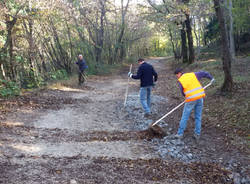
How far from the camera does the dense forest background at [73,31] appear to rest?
11.2 meters

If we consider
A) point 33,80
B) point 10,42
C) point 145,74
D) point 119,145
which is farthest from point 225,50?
point 33,80

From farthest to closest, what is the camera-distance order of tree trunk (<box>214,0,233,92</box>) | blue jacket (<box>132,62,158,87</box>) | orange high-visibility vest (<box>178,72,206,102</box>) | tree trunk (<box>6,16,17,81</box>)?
tree trunk (<box>6,16,17,81</box>), tree trunk (<box>214,0,233,92</box>), blue jacket (<box>132,62,158,87</box>), orange high-visibility vest (<box>178,72,206,102</box>)

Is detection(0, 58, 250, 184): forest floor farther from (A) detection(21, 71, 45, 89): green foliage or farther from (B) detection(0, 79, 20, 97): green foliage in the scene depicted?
(A) detection(21, 71, 45, 89): green foliage

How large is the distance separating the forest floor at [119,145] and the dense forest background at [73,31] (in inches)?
93.6

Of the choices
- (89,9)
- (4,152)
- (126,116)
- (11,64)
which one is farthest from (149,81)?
(89,9)

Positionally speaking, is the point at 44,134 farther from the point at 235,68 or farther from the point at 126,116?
the point at 235,68

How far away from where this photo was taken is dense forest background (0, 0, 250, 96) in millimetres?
11156

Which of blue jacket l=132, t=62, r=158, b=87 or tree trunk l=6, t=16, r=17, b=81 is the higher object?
tree trunk l=6, t=16, r=17, b=81

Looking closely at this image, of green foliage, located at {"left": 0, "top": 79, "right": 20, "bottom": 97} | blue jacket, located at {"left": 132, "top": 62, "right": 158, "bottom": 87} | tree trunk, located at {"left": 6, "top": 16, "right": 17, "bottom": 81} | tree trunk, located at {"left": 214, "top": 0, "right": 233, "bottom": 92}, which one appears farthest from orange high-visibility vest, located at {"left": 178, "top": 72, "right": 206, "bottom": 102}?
tree trunk, located at {"left": 6, "top": 16, "right": 17, "bottom": 81}

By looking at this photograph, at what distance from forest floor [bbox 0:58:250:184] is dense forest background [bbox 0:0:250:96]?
238 cm

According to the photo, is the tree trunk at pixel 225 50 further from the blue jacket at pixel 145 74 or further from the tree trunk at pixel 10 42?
the tree trunk at pixel 10 42

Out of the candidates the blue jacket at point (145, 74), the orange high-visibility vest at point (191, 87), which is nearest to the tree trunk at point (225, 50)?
the blue jacket at point (145, 74)

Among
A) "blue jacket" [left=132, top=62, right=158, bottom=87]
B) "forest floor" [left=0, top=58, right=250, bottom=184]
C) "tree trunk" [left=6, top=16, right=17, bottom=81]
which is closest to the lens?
"forest floor" [left=0, top=58, right=250, bottom=184]

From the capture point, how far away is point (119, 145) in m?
6.18
